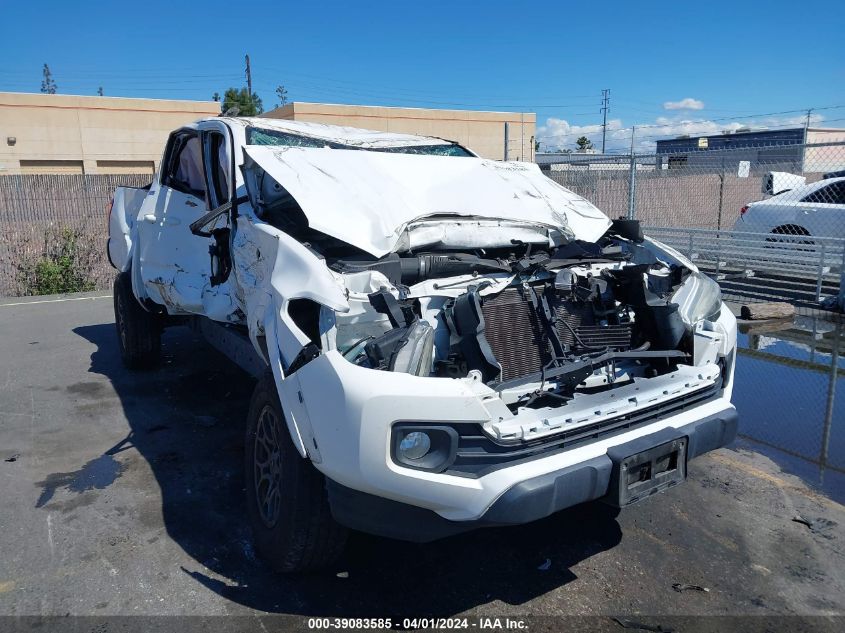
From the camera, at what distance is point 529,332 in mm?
3252

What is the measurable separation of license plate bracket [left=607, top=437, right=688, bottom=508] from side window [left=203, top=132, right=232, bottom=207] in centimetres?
287

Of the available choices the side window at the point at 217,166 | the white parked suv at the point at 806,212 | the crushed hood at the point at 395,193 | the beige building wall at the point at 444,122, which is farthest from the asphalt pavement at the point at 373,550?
the beige building wall at the point at 444,122

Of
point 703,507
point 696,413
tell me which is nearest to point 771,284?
point 703,507

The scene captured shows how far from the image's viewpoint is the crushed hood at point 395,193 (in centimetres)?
336

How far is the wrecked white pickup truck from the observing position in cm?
257

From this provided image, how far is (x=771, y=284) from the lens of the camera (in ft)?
33.7

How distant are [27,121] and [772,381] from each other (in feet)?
105

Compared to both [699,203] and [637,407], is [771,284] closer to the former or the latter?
[699,203]


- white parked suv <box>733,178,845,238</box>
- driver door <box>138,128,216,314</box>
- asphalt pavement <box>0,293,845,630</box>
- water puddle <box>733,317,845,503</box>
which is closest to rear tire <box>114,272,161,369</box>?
driver door <box>138,128,216,314</box>

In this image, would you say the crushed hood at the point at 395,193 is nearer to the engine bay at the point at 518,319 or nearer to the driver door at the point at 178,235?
the engine bay at the point at 518,319

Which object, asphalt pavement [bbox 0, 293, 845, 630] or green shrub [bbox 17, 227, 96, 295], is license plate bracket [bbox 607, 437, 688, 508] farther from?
green shrub [bbox 17, 227, 96, 295]

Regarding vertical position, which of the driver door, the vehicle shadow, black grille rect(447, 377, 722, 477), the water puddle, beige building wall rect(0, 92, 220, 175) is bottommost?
the vehicle shadow

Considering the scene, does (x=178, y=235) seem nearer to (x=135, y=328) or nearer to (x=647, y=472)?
(x=135, y=328)

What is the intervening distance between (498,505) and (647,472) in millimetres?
760
